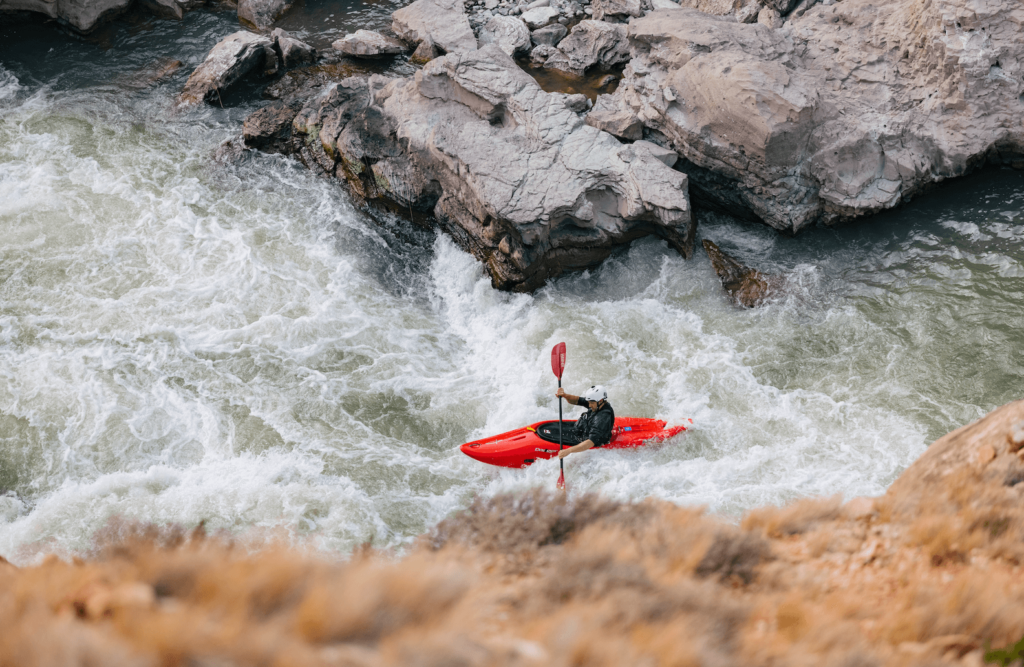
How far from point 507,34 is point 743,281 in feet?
20.9

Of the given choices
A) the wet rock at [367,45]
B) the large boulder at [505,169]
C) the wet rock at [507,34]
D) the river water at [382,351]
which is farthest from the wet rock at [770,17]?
the wet rock at [367,45]

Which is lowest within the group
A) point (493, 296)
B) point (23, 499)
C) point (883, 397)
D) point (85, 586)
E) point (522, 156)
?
point (23, 499)

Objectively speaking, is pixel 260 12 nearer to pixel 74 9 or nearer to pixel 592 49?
pixel 74 9

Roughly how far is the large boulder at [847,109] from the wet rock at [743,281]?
0.92 metres

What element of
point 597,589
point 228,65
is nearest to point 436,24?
point 228,65

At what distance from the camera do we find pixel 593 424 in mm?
6801

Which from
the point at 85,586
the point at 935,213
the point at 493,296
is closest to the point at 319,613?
the point at 85,586

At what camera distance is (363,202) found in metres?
9.84

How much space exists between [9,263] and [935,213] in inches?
497

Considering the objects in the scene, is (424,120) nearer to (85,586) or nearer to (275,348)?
(275,348)

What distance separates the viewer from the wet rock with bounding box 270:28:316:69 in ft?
38.4

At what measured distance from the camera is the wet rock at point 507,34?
11.5 meters

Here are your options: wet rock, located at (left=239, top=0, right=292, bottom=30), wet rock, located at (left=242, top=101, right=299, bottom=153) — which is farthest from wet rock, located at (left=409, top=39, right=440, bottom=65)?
wet rock, located at (left=239, top=0, right=292, bottom=30)

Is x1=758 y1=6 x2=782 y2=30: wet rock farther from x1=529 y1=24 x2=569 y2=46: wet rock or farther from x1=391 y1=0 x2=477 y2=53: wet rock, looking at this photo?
x1=391 y1=0 x2=477 y2=53: wet rock
